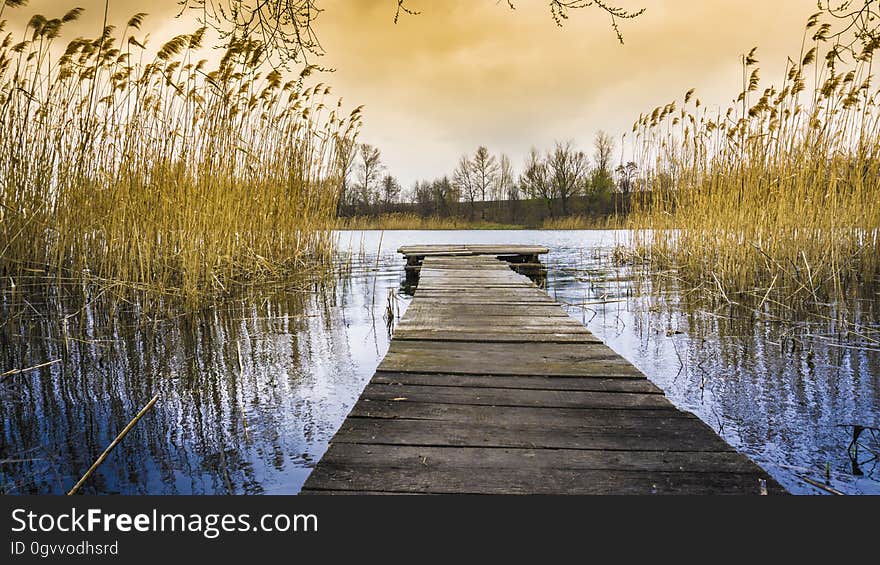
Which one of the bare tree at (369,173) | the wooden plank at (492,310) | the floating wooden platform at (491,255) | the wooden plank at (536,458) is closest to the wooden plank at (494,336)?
the wooden plank at (492,310)

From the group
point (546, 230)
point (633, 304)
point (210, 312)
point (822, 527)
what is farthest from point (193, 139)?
point (546, 230)

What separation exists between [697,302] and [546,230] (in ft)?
77.6

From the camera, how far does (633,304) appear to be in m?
4.33

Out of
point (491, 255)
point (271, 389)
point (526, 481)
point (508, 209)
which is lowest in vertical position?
point (271, 389)

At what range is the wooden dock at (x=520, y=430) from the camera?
1.05 metres

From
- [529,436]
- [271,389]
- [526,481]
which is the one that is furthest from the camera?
[271,389]

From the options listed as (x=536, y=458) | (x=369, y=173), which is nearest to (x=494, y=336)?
(x=536, y=458)

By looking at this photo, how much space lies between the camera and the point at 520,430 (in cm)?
133

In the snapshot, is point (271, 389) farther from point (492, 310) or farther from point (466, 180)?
point (466, 180)

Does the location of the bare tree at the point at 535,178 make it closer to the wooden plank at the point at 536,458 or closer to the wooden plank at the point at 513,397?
the wooden plank at the point at 513,397

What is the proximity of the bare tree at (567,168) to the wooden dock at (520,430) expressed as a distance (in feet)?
94.0

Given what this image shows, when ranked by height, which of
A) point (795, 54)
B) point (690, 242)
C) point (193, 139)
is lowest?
point (690, 242)

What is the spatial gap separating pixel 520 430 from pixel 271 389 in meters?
1.27

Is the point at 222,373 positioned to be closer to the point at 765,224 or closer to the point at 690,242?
the point at 765,224
